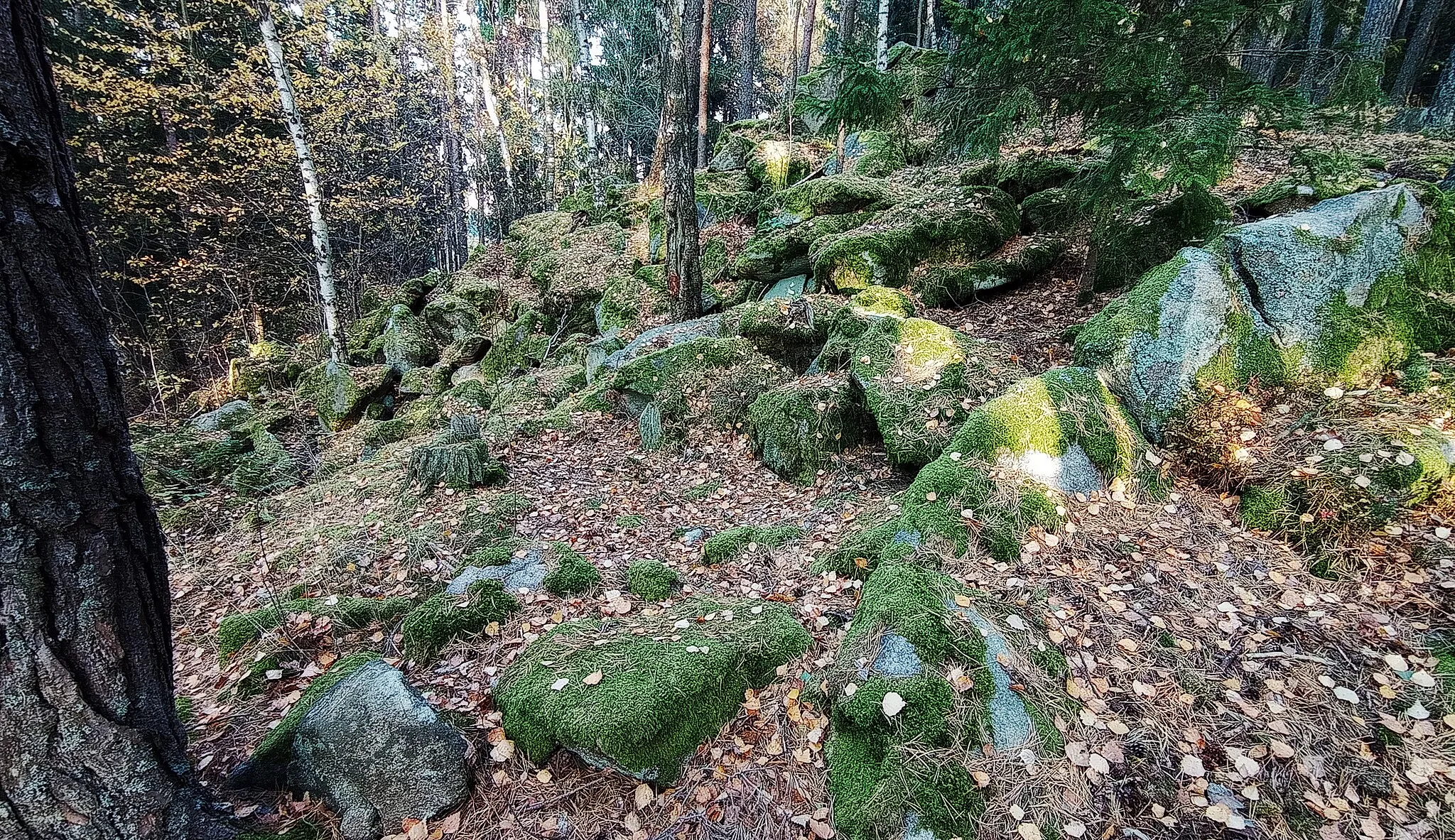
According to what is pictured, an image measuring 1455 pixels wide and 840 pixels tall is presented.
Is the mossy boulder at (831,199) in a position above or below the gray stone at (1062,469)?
above

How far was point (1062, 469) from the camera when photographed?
14.1 feet

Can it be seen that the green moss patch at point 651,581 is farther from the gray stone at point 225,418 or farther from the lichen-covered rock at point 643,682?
the gray stone at point 225,418

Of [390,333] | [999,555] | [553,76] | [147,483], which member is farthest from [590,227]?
[999,555]

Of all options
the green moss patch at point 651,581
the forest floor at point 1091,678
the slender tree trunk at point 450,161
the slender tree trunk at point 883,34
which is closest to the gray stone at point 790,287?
the forest floor at point 1091,678

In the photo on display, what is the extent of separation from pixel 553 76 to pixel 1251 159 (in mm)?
21522

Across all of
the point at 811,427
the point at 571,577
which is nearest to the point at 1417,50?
the point at 811,427

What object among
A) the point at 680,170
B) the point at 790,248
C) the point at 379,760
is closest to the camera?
the point at 379,760

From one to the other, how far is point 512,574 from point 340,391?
36.8 feet

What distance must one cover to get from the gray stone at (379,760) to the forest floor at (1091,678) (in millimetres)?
141

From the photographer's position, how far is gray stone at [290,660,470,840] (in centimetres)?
271

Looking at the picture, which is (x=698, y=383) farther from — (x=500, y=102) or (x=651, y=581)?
(x=500, y=102)

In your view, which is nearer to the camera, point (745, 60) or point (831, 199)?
point (831, 199)

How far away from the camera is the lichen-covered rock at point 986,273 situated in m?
7.70

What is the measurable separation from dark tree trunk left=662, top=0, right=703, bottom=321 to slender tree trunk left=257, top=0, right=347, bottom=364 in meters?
Result: 7.05
